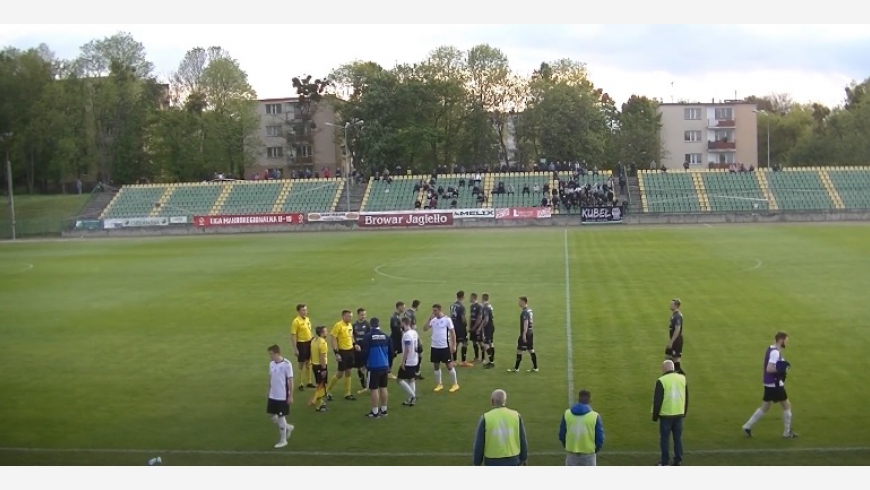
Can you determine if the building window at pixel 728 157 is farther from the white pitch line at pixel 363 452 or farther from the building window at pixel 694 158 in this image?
the white pitch line at pixel 363 452

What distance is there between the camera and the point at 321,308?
28562 mm

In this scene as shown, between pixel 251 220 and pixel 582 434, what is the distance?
204 feet

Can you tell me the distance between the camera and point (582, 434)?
11.2 m

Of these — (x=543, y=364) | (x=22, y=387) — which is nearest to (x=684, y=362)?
(x=543, y=364)

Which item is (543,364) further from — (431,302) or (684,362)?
(431,302)

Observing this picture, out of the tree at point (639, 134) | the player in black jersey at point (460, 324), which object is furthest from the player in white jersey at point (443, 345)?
the tree at point (639, 134)

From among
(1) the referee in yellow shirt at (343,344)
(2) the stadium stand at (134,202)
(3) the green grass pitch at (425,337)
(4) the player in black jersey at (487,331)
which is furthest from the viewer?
(2) the stadium stand at (134,202)

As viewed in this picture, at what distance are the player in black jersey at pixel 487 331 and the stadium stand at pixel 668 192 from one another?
5100 centimetres

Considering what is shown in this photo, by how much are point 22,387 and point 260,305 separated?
1100 centimetres

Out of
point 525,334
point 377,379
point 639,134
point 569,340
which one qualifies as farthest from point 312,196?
point 377,379

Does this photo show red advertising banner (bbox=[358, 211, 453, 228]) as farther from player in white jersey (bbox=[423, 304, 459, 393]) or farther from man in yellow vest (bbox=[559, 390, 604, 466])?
man in yellow vest (bbox=[559, 390, 604, 466])

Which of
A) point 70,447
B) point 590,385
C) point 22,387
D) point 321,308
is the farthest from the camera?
point 321,308

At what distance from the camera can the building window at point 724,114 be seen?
107500mm

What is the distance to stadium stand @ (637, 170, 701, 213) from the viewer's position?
69.3 meters
